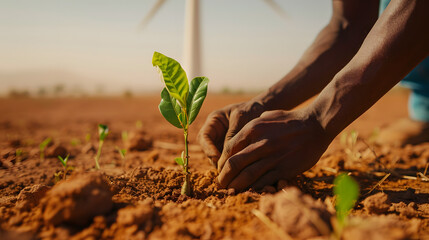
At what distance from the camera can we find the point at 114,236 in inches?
32.4

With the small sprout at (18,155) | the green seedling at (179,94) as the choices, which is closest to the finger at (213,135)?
the green seedling at (179,94)

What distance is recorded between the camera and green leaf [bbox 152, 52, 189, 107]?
1.05 meters

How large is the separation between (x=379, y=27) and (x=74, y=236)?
1338mm

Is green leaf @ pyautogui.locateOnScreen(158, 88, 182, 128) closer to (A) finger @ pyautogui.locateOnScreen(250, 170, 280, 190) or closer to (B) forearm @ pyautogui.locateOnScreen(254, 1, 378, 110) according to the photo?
(A) finger @ pyautogui.locateOnScreen(250, 170, 280, 190)

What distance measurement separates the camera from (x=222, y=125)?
1533mm

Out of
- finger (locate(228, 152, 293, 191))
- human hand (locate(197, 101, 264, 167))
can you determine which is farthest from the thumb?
finger (locate(228, 152, 293, 191))

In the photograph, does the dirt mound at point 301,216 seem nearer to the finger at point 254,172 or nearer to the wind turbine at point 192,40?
the finger at point 254,172

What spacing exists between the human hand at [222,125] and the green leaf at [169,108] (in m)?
0.28

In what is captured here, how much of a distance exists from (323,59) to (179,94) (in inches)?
45.3

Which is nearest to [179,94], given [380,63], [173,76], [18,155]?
[173,76]

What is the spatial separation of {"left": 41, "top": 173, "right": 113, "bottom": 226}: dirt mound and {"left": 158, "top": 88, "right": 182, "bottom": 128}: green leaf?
365mm

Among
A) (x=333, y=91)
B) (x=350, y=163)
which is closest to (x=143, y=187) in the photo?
(x=333, y=91)

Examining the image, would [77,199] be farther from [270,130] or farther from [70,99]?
[70,99]

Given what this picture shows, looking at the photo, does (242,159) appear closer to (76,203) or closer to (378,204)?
(378,204)
